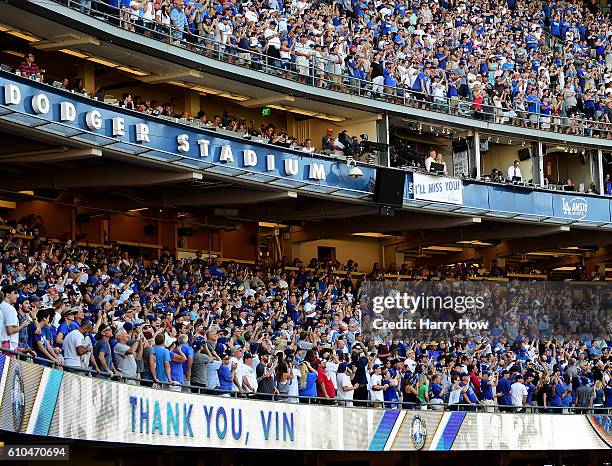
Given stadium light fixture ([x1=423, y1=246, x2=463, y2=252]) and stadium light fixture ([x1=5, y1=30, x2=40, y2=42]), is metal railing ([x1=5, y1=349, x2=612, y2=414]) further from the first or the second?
stadium light fixture ([x1=423, y1=246, x2=463, y2=252])

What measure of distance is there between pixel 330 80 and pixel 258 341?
10.5m

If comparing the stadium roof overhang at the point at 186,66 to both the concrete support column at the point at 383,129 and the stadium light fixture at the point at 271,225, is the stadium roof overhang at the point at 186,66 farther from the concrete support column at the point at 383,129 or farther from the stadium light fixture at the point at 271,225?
the stadium light fixture at the point at 271,225

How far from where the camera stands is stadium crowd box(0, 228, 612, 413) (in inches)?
634

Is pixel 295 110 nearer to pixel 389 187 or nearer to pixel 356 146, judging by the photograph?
pixel 356 146

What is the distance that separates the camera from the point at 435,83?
31.0 m

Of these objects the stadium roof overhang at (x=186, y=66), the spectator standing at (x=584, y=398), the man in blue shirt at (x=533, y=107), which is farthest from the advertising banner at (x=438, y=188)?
the spectator standing at (x=584, y=398)

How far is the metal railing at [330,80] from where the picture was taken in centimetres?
2389

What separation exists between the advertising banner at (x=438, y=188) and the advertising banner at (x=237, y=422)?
7.15 m

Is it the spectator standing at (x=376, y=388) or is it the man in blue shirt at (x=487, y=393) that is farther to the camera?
the man in blue shirt at (x=487, y=393)

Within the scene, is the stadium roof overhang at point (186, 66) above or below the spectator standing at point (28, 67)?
above

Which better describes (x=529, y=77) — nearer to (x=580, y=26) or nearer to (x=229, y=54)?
(x=580, y=26)

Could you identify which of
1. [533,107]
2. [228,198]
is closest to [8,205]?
[228,198]

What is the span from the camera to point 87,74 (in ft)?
84.6

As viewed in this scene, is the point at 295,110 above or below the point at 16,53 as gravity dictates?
below
